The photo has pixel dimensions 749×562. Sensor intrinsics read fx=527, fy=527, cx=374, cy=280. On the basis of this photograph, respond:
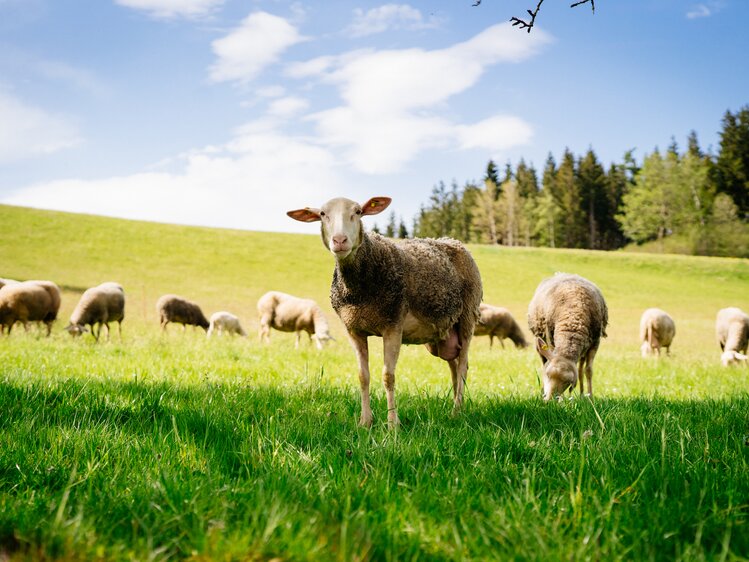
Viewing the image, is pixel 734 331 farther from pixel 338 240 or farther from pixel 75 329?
pixel 75 329

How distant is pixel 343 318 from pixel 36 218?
55.5m

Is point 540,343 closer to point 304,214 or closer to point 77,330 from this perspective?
point 304,214

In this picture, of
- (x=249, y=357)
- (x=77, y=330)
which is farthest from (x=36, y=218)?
(x=249, y=357)

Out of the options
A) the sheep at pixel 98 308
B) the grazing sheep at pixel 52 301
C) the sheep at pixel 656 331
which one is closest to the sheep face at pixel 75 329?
the sheep at pixel 98 308

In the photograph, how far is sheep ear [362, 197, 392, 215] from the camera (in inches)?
180

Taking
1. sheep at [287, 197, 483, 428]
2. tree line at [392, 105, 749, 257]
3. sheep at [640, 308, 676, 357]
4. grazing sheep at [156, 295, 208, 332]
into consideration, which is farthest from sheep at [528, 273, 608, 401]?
tree line at [392, 105, 749, 257]

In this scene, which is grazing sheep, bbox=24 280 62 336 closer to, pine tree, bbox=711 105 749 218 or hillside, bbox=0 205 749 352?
hillside, bbox=0 205 749 352

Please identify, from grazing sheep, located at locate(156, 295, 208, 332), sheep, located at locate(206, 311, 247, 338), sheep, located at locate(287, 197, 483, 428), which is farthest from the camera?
grazing sheep, located at locate(156, 295, 208, 332)

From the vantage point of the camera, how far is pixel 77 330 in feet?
47.5

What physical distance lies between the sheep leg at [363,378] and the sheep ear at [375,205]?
3.64 ft

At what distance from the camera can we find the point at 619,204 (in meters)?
93.3

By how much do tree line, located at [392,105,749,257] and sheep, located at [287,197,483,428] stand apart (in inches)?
2976

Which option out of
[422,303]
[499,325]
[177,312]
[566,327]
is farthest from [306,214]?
[177,312]

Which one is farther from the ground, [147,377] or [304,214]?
[304,214]
